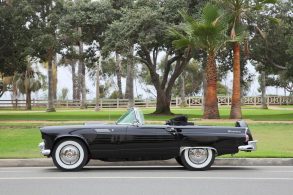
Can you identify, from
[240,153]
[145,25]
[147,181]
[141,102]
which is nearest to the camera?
[147,181]

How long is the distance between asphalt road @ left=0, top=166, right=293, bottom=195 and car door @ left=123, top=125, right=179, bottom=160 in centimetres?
39

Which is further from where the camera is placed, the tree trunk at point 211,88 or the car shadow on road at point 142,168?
the tree trunk at point 211,88

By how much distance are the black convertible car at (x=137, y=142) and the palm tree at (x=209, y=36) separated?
1591 centimetres

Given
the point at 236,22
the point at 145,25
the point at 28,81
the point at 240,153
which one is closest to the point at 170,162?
the point at 240,153

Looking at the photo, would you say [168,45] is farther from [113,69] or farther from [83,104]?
[113,69]

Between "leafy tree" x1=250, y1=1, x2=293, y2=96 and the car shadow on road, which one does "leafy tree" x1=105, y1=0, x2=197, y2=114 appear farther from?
the car shadow on road

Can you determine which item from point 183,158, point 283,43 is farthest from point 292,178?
point 283,43

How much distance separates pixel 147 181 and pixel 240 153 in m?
5.43

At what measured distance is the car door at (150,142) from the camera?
39.5 feet

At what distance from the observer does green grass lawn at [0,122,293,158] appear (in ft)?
49.1

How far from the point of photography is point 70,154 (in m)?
12.0

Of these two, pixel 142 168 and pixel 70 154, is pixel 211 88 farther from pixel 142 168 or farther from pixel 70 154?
pixel 70 154

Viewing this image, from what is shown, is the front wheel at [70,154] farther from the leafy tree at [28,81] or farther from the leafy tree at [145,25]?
the leafy tree at [28,81]

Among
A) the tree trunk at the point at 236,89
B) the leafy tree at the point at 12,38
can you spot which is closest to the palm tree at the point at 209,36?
the tree trunk at the point at 236,89
